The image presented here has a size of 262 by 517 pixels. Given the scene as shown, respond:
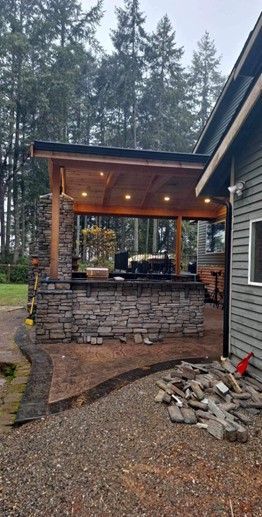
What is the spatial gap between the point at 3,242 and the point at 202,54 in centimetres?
2146

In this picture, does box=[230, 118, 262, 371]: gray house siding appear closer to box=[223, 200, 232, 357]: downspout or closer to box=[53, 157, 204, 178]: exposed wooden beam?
box=[223, 200, 232, 357]: downspout

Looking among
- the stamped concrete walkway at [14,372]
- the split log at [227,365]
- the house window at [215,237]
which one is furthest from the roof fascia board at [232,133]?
the house window at [215,237]

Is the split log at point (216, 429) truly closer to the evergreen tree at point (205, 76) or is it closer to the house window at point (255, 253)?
the house window at point (255, 253)

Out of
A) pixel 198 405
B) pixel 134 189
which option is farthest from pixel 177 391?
pixel 134 189

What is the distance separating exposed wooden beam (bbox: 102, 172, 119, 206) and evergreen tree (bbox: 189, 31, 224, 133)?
19008 mm

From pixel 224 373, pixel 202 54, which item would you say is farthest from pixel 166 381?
pixel 202 54

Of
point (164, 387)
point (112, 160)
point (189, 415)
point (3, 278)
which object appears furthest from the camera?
point (3, 278)

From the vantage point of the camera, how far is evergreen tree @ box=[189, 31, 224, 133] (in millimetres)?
25594

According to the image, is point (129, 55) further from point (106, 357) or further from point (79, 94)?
point (106, 357)

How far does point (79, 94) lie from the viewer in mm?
20391

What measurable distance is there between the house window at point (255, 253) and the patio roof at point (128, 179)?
2621 mm

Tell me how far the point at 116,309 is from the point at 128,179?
10.2 feet

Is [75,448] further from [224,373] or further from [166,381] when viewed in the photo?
[224,373]

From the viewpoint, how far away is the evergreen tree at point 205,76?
25.6 metres
